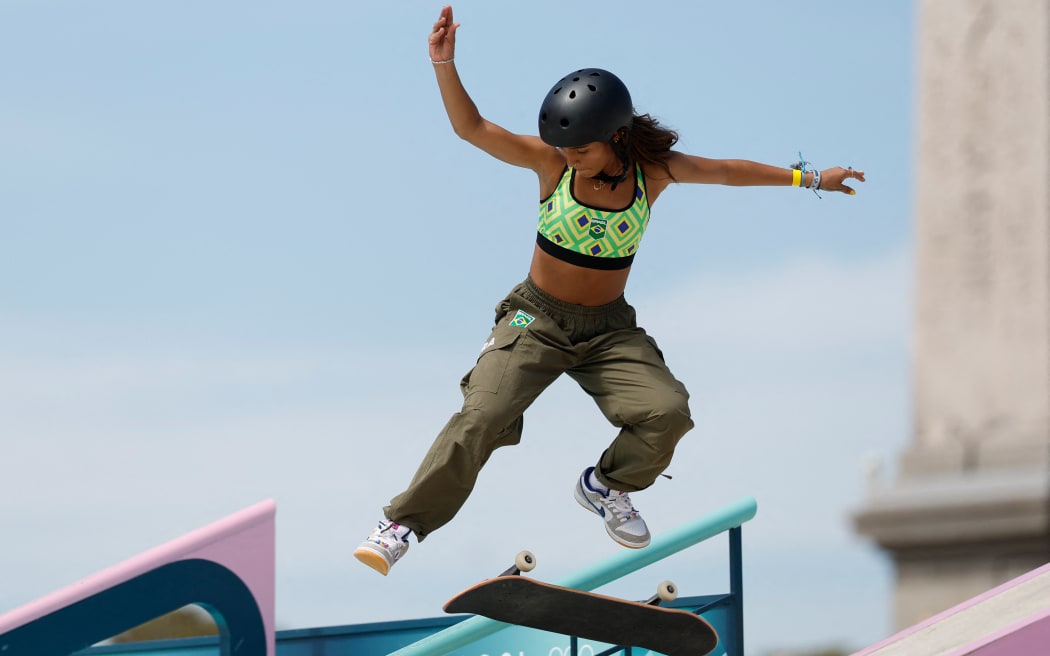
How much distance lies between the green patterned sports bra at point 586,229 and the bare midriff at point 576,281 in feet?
0.08

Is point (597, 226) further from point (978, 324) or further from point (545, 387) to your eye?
point (978, 324)

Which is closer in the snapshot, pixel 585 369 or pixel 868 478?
pixel 585 369

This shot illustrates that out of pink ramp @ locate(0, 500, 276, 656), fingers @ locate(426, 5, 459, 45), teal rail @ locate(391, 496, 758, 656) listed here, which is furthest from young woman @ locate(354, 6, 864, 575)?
teal rail @ locate(391, 496, 758, 656)

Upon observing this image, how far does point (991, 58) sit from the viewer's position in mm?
9422

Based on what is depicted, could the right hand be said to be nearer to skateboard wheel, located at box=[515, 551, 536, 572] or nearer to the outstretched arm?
the outstretched arm

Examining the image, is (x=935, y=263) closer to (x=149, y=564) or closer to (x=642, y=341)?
(x=642, y=341)

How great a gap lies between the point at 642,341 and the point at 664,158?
70cm

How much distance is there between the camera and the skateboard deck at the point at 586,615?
5184 millimetres

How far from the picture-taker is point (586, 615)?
17.9 feet

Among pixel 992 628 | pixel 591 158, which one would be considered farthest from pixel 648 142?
pixel 992 628

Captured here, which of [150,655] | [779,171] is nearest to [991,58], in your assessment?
[779,171]

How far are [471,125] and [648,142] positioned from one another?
27.5 inches

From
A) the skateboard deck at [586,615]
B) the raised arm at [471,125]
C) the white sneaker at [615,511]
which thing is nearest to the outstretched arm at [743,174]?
the raised arm at [471,125]

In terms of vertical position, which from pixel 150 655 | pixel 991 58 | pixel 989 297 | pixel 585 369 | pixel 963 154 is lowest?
pixel 150 655
